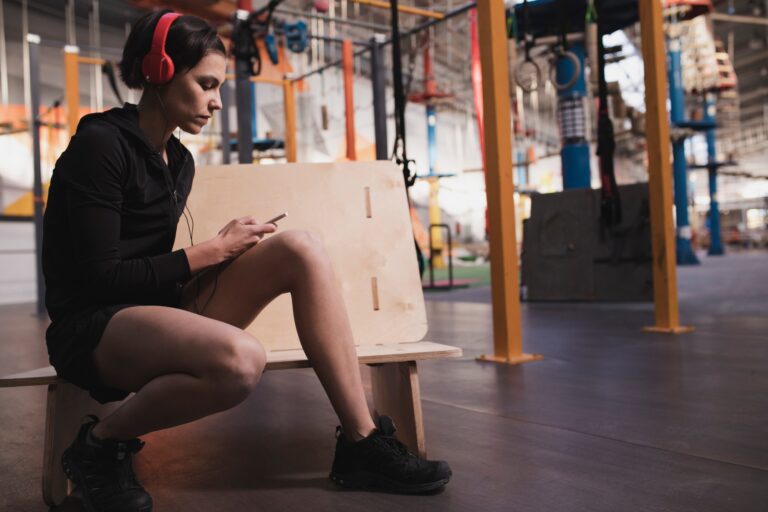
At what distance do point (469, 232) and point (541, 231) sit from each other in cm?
1226

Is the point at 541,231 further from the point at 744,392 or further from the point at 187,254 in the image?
the point at 187,254

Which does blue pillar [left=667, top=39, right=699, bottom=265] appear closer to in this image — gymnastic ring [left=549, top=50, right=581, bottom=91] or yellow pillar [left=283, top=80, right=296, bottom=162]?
yellow pillar [left=283, top=80, right=296, bottom=162]

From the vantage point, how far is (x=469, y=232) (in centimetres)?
1758

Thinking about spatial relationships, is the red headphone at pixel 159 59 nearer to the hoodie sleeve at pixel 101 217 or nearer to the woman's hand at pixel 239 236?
the hoodie sleeve at pixel 101 217

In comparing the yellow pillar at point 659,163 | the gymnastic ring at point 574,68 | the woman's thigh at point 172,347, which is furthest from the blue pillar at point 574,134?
the woman's thigh at point 172,347

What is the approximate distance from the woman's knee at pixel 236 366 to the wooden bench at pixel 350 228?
37 cm

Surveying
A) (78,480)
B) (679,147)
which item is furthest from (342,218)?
(679,147)

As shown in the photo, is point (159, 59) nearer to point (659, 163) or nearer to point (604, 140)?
point (604, 140)

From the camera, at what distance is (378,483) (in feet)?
4.18

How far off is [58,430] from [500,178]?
1.84 metres

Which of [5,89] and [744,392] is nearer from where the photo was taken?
[744,392]

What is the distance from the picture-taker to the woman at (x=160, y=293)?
3.77 ft

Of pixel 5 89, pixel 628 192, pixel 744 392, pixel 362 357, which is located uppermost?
pixel 5 89

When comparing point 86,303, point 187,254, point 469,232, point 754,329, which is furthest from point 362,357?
point 469,232
